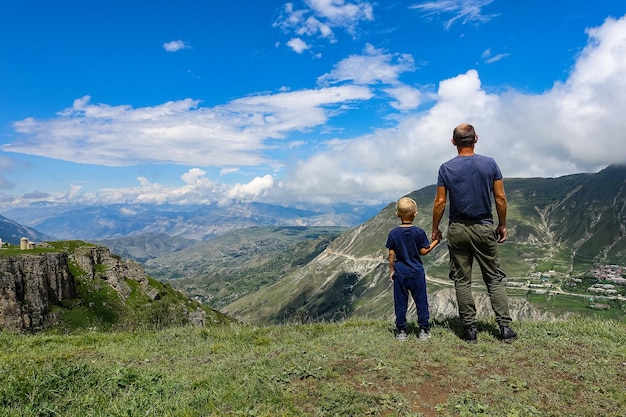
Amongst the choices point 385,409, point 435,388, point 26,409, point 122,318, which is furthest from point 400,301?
point 122,318

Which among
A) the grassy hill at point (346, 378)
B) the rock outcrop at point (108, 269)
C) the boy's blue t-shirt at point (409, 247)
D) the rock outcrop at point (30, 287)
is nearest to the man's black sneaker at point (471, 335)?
the grassy hill at point (346, 378)

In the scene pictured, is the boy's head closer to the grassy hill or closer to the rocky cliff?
the grassy hill

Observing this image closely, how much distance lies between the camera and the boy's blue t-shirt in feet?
32.7

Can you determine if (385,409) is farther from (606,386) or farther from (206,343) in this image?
(206,343)

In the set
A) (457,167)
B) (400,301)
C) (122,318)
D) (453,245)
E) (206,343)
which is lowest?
(122,318)

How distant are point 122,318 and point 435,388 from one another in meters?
92.3

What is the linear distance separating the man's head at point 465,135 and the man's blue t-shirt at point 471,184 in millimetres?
398

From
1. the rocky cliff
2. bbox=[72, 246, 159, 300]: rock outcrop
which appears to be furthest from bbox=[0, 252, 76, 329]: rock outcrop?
bbox=[72, 246, 159, 300]: rock outcrop

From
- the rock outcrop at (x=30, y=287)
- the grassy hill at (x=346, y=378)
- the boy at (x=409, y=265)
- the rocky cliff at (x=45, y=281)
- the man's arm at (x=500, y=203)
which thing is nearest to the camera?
the grassy hill at (x=346, y=378)

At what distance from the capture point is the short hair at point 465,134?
31.6 ft

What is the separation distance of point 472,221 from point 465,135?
2312 mm

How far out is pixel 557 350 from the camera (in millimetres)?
8359

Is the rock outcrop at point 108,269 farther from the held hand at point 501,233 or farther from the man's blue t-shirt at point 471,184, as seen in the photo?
the held hand at point 501,233

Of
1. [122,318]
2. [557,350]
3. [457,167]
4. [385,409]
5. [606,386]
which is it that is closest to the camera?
[385,409]
